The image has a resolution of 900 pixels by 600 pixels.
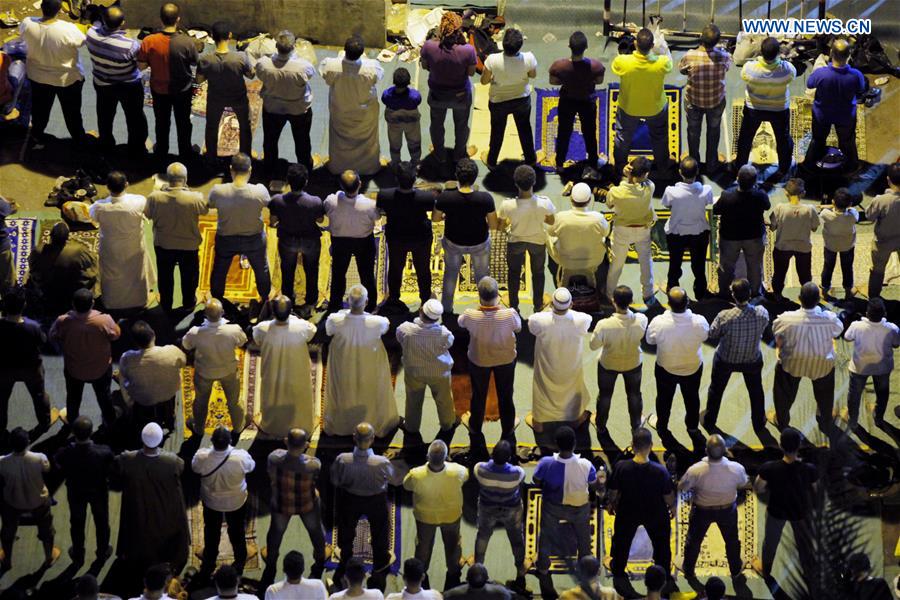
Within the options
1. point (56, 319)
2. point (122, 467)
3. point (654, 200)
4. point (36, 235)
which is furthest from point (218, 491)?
point (654, 200)

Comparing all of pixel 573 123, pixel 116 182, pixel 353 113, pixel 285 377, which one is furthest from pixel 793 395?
pixel 116 182

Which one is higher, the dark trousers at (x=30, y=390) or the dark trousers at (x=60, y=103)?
the dark trousers at (x=60, y=103)

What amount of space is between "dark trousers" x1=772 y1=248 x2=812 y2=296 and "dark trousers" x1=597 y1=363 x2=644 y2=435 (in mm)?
2181

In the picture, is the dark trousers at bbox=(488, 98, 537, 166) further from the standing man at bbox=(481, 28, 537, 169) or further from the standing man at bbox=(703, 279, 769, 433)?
the standing man at bbox=(703, 279, 769, 433)

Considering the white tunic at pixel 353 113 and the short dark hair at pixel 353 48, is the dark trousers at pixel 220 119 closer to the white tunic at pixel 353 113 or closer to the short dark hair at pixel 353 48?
the white tunic at pixel 353 113

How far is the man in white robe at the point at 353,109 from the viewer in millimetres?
24438

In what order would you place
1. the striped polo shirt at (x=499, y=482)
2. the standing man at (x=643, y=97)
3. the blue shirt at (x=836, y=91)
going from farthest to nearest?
the blue shirt at (x=836, y=91), the standing man at (x=643, y=97), the striped polo shirt at (x=499, y=482)

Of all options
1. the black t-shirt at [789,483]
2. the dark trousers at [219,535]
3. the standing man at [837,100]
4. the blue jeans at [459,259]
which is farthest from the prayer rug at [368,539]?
the standing man at [837,100]

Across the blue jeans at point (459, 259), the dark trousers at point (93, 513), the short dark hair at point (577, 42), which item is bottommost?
the dark trousers at point (93, 513)

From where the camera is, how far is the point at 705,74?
2483 centimetres

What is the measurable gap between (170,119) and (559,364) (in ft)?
18.4

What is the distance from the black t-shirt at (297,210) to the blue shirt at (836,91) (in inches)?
223

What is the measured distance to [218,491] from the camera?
848 inches

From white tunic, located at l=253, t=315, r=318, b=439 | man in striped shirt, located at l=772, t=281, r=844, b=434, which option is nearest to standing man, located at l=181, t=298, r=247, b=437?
white tunic, located at l=253, t=315, r=318, b=439
